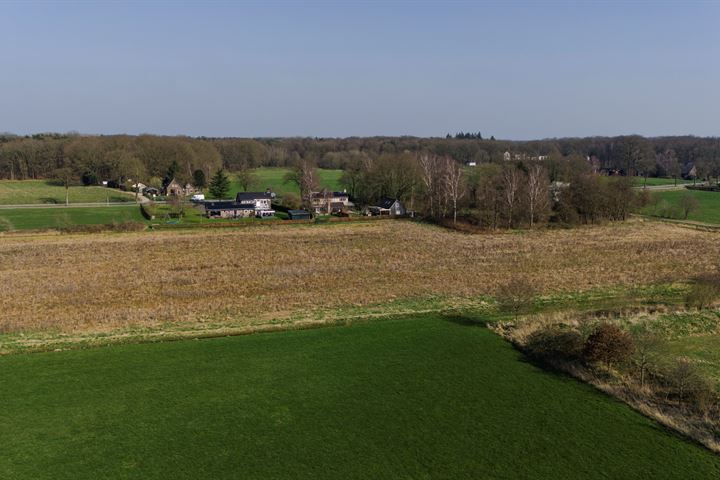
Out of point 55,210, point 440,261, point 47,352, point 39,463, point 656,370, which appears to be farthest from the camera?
point 55,210

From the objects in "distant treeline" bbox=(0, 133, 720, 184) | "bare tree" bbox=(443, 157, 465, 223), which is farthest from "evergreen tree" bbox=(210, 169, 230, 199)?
"bare tree" bbox=(443, 157, 465, 223)

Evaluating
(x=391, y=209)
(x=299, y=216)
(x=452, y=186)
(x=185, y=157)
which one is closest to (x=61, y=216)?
(x=299, y=216)

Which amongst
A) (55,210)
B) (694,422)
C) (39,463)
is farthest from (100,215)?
(694,422)

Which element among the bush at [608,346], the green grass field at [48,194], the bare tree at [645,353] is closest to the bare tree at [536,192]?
the bare tree at [645,353]

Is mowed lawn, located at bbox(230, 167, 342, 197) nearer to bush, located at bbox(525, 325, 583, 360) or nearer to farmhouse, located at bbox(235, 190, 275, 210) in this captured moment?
farmhouse, located at bbox(235, 190, 275, 210)

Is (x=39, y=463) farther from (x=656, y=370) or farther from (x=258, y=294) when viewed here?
(x=656, y=370)
